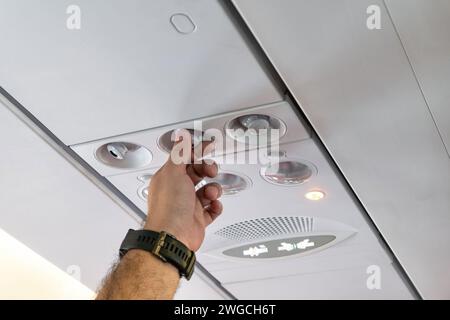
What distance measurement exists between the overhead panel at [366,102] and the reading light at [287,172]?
0.21 feet

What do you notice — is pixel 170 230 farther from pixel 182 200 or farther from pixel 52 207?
pixel 52 207

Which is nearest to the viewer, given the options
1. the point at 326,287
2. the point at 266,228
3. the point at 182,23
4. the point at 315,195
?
→ the point at 182,23

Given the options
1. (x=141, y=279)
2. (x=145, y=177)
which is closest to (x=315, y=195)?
(x=145, y=177)

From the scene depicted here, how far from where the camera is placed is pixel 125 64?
28.5 inches

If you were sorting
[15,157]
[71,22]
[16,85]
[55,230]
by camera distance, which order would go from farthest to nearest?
[55,230], [15,157], [16,85], [71,22]

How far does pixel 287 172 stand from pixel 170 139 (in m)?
0.23

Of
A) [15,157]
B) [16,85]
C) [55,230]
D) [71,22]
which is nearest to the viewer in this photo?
[71,22]

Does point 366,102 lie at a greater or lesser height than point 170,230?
greater

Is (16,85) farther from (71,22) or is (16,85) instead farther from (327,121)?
(327,121)

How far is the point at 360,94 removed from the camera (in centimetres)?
76

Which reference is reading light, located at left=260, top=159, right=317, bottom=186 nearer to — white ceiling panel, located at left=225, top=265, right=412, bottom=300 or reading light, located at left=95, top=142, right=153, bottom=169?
reading light, located at left=95, top=142, right=153, bottom=169

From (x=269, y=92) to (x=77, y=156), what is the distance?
15.4 inches

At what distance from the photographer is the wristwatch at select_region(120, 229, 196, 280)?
698 mm
